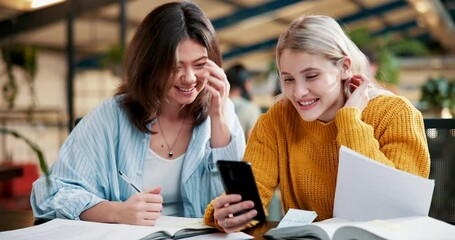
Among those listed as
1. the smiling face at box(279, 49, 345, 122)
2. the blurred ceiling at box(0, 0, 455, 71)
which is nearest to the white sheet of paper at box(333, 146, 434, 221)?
the smiling face at box(279, 49, 345, 122)

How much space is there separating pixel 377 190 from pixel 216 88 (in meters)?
0.66

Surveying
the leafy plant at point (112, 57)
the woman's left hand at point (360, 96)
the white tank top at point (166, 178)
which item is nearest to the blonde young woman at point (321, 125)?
the woman's left hand at point (360, 96)

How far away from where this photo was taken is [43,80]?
5.84m

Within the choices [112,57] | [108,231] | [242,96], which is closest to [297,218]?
[108,231]

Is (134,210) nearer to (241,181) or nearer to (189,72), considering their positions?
(241,181)

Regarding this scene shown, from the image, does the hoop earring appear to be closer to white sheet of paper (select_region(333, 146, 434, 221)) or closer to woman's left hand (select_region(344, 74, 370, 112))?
woman's left hand (select_region(344, 74, 370, 112))

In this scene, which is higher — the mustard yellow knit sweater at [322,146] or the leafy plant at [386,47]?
the leafy plant at [386,47]

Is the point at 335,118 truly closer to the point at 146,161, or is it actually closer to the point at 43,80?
the point at 146,161

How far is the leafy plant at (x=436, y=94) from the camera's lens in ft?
16.6

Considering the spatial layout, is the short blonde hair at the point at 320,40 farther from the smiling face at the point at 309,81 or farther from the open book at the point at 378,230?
the open book at the point at 378,230

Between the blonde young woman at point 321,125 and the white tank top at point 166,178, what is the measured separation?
0.80ft

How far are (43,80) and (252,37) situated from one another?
4.83 m

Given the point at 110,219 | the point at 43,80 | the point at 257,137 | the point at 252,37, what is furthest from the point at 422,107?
the point at 252,37

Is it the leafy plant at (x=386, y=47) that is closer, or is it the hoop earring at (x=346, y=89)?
the hoop earring at (x=346, y=89)
